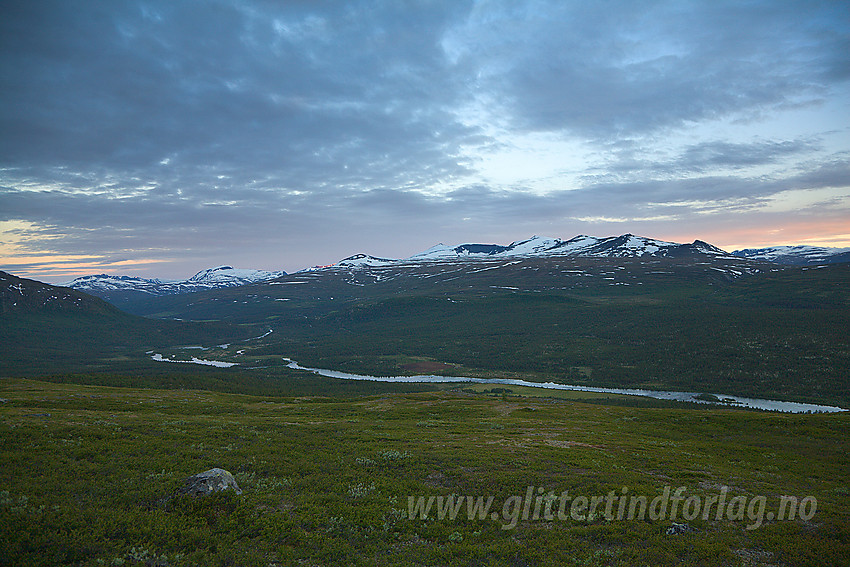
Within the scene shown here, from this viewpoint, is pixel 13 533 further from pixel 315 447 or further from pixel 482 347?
pixel 482 347

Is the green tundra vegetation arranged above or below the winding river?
above

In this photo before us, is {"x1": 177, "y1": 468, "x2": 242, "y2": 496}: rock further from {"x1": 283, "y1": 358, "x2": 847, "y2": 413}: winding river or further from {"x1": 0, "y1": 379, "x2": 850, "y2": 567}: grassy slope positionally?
{"x1": 283, "y1": 358, "x2": 847, "y2": 413}: winding river

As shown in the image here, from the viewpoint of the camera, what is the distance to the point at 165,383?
9381 centimetres

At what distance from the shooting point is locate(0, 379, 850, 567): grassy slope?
14539mm

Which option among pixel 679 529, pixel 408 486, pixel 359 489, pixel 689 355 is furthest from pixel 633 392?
pixel 359 489

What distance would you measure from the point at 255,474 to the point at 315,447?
24.2 feet

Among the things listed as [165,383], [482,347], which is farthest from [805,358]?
[165,383]

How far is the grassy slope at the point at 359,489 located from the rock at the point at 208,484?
2.74 ft

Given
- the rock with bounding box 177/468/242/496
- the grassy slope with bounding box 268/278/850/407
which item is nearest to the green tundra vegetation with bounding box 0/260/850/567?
the rock with bounding box 177/468/242/496

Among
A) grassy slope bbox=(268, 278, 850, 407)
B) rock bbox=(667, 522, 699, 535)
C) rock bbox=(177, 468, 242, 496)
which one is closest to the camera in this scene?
rock bbox=(667, 522, 699, 535)

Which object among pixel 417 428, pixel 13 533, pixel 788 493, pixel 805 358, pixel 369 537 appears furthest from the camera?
pixel 805 358

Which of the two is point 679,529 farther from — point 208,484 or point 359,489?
point 208,484

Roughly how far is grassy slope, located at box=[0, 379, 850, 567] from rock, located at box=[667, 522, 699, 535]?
480mm

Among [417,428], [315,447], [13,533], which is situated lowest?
[417,428]
